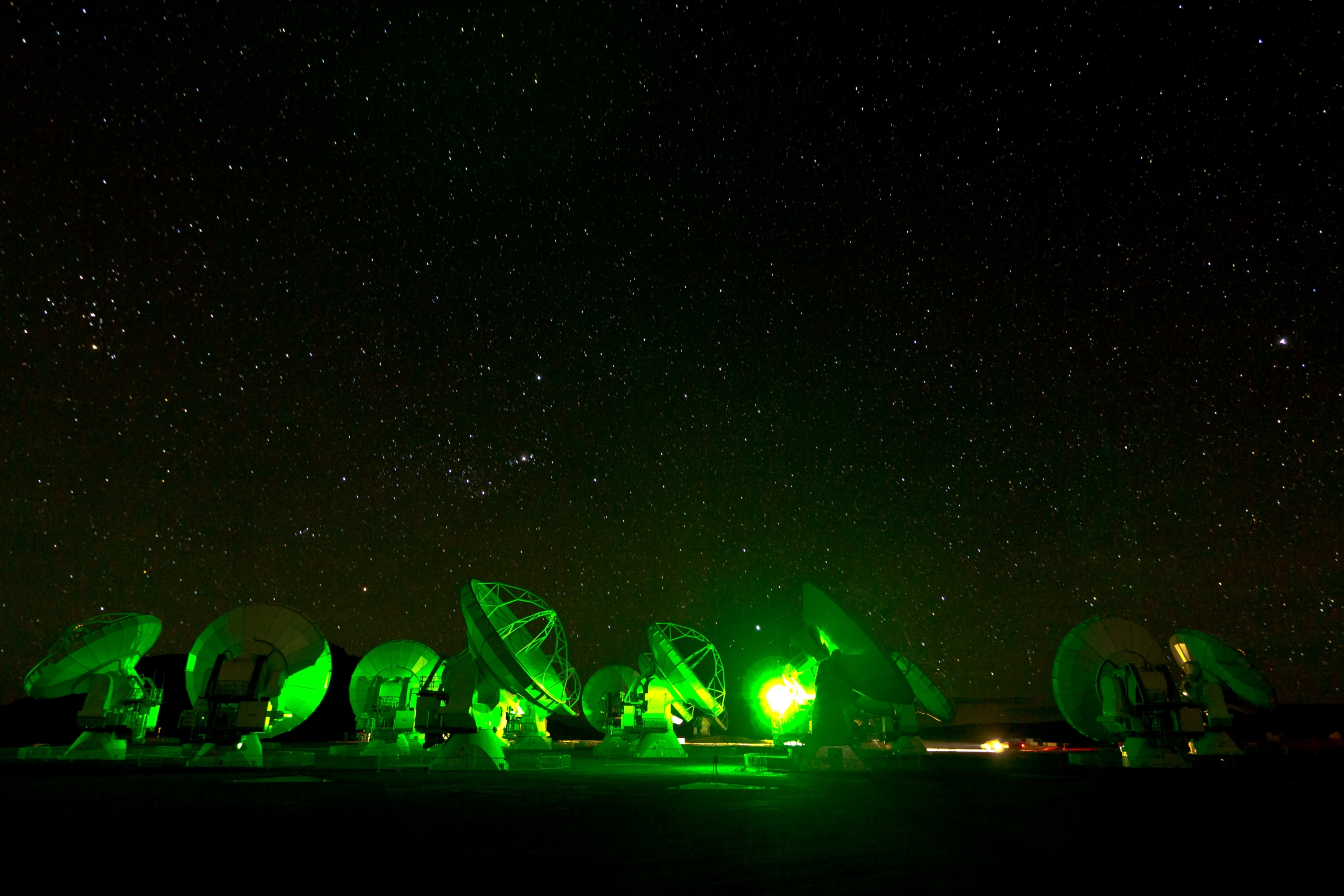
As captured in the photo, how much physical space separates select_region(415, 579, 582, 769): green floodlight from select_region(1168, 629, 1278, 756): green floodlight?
25660mm

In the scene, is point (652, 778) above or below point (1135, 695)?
below

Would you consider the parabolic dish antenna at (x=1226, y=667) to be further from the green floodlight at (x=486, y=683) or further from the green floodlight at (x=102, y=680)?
the green floodlight at (x=102, y=680)

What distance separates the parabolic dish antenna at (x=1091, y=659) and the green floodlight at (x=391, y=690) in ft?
88.5

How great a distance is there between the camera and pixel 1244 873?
847cm

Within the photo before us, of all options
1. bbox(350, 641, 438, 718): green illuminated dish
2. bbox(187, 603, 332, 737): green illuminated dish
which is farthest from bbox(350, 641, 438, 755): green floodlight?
bbox(187, 603, 332, 737): green illuminated dish

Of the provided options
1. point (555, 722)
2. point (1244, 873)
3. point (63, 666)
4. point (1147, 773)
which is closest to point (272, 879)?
point (1244, 873)

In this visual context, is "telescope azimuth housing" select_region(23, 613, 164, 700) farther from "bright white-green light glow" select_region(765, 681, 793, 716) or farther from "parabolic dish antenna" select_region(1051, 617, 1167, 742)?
"parabolic dish antenna" select_region(1051, 617, 1167, 742)

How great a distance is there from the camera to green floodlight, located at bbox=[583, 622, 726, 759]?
127 feet

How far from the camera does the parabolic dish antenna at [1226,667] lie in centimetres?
3569

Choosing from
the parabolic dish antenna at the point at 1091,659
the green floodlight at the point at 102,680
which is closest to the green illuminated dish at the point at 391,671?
the green floodlight at the point at 102,680

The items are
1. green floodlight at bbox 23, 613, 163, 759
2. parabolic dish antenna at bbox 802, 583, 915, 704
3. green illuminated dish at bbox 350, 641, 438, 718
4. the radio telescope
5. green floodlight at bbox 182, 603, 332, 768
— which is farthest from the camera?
green illuminated dish at bbox 350, 641, 438, 718

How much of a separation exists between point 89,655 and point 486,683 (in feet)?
57.7

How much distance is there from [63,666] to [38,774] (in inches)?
433

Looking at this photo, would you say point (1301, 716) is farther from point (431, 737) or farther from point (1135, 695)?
point (431, 737)
